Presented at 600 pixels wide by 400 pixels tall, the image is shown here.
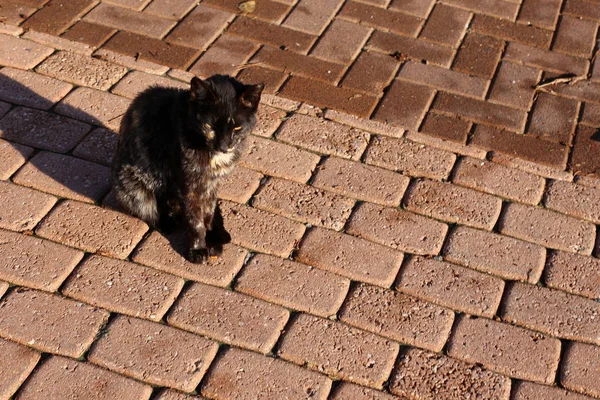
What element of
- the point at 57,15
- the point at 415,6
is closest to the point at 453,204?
the point at 415,6

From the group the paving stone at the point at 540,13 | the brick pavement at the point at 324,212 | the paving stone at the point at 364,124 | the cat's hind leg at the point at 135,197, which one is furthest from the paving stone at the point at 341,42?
the cat's hind leg at the point at 135,197

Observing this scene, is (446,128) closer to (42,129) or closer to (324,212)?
Answer: (324,212)

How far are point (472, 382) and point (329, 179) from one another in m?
1.28

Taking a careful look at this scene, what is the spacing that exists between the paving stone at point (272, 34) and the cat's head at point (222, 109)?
1583mm

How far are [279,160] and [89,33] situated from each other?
1.60 metres

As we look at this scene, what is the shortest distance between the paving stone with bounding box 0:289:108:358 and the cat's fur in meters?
0.53

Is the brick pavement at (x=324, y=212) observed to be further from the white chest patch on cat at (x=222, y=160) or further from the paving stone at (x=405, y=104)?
the white chest patch on cat at (x=222, y=160)

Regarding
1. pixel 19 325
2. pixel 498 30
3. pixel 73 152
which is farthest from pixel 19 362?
pixel 498 30

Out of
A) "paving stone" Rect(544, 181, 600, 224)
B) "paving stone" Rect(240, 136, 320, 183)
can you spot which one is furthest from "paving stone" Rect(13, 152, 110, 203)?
"paving stone" Rect(544, 181, 600, 224)

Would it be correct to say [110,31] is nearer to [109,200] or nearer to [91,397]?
[109,200]

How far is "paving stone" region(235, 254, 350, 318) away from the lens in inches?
125

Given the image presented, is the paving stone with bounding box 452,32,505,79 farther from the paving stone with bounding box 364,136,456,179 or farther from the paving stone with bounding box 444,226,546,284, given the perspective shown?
the paving stone with bounding box 444,226,546,284

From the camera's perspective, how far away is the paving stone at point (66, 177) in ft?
11.8

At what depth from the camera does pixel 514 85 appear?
4539 mm
